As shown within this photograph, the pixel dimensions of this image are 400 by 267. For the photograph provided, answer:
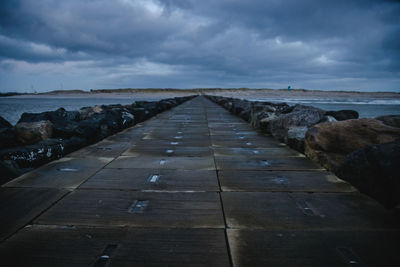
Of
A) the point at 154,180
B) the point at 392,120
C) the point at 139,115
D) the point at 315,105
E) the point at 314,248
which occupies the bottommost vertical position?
the point at 314,248

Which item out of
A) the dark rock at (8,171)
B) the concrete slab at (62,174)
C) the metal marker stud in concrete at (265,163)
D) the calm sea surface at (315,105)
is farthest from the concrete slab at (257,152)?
the calm sea surface at (315,105)

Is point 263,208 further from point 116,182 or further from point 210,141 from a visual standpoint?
point 210,141

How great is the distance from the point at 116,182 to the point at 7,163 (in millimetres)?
1537

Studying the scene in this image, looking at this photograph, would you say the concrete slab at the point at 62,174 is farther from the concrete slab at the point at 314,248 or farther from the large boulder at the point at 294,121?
the large boulder at the point at 294,121

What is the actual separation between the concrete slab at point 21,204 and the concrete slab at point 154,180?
368mm

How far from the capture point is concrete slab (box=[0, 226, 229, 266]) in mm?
1595

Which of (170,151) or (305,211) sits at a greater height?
(170,151)

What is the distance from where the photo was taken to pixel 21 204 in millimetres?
2328

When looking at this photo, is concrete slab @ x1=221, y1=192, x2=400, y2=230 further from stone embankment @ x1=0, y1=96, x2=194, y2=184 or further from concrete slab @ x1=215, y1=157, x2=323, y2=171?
stone embankment @ x1=0, y1=96, x2=194, y2=184

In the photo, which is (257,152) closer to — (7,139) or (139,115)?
(7,139)

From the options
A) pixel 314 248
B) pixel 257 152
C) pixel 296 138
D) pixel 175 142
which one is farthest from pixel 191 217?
pixel 175 142

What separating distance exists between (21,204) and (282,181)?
287 centimetres

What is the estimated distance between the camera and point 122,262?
1.58 m

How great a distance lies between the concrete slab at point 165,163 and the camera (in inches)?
140
